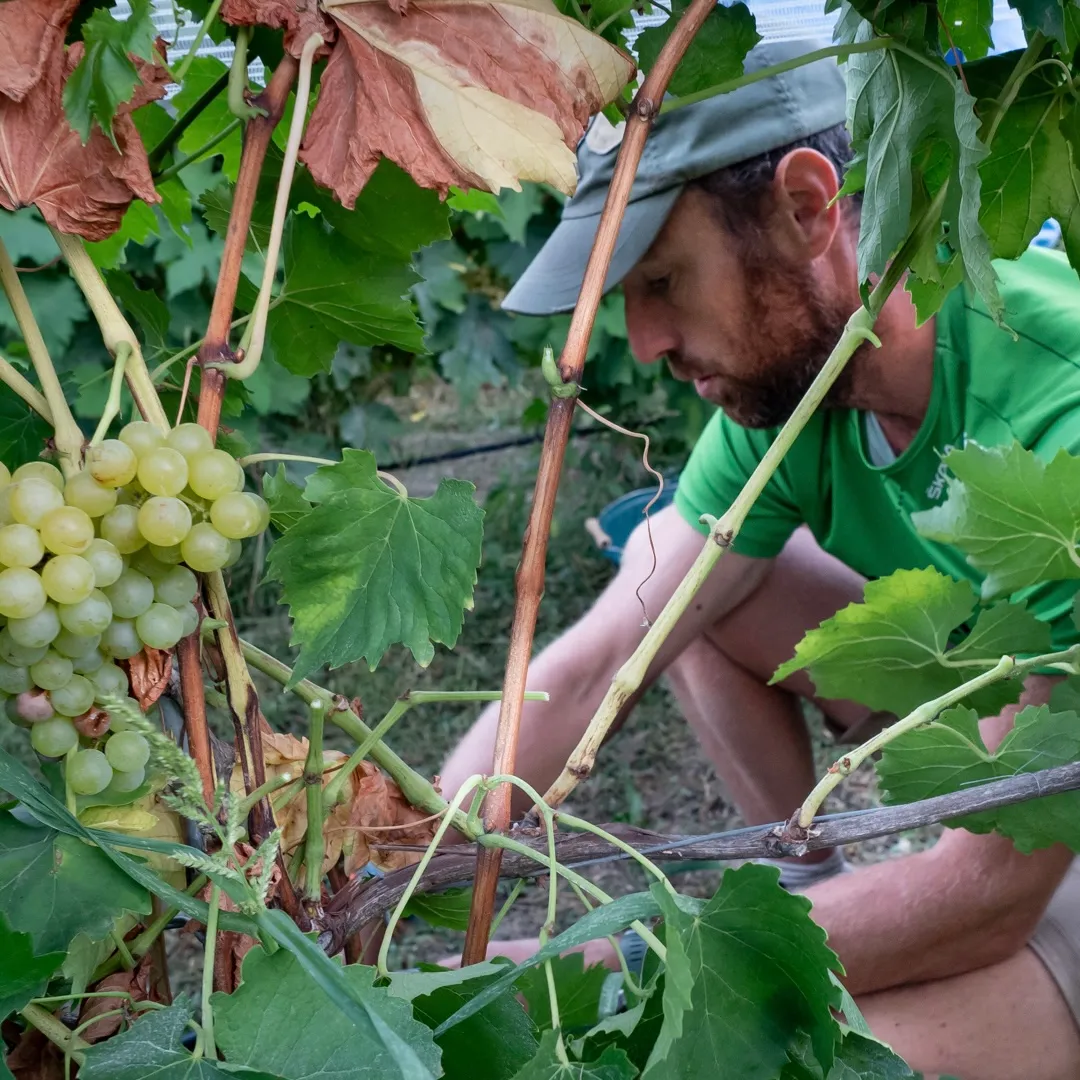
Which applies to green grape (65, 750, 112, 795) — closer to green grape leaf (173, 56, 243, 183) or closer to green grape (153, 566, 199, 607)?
green grape (153, 566, 199, 607)

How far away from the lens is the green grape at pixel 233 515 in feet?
1.22

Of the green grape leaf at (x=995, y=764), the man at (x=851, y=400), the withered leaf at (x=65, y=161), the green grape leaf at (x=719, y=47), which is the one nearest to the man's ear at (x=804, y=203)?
the man at (x=851, y=400)

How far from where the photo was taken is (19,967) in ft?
1.04

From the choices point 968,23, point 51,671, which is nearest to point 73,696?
point 51,671

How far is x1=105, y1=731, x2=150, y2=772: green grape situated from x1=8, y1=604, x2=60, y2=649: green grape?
0.04 m

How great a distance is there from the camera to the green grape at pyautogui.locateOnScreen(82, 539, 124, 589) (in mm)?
354

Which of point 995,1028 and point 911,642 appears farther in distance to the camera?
point 995,1028

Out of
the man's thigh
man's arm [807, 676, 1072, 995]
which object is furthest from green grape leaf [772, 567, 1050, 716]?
the man's thigh

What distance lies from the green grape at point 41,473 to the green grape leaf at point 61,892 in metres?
0.11

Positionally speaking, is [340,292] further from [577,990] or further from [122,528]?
[577,990]

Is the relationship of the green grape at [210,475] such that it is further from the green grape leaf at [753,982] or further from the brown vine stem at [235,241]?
the green grape leaf at [753,982]

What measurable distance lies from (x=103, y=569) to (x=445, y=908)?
0.26 metres

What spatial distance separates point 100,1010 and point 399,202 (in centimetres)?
33

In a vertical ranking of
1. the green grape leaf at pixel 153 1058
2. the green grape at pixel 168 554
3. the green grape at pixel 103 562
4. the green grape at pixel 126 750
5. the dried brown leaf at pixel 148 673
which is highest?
the green grape at pixel 103 562
